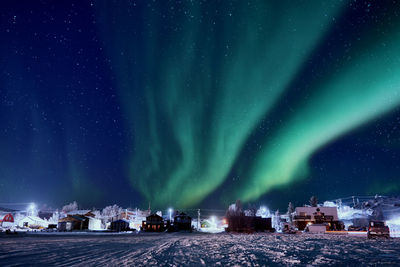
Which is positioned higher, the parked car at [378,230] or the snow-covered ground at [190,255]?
the snow-covered ground at [190,255]

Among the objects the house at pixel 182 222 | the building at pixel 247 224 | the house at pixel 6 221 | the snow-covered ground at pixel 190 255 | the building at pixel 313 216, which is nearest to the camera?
the snow-covered ground at pixel 190 255

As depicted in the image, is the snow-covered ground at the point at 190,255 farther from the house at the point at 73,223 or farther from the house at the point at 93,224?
the house at the point at 93,224

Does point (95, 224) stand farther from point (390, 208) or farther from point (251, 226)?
point (390, 208)

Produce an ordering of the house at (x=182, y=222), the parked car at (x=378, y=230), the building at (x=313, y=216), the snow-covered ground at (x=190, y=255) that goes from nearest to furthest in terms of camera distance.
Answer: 1. the snow-covered ground at (x=190, y=255)
2. the parked car at (x=378, y=230)
3. the building at (x=313, y=216)
4. the house at (x=182, y=222)

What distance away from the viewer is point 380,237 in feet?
105

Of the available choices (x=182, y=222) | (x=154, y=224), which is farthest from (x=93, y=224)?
(x=182, y=222)

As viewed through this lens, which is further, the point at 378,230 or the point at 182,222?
the point at 182,222

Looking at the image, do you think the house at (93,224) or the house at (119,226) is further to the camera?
the house at (93,224)

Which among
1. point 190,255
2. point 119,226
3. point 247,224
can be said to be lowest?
point 119,226

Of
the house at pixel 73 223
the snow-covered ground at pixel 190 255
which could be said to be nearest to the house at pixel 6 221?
the house at pixel 73 223

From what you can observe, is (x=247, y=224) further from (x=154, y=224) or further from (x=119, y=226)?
(x=119, y=226)

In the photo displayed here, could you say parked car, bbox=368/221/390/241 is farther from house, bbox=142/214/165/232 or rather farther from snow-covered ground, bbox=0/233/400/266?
house, bbox=142/214/165/232

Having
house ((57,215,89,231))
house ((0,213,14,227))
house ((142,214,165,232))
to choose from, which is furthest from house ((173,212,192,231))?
house ((0,213,14,227))

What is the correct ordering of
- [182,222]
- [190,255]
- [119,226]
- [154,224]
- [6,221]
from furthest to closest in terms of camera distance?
[182,222], [154,224], [6,221], [119,226], [190,255]
